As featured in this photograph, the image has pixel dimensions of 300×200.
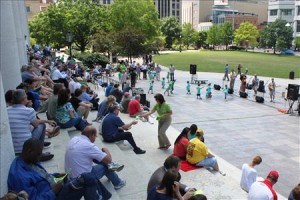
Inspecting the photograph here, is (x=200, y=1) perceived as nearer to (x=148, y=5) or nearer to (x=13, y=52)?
(x=148, y=5)

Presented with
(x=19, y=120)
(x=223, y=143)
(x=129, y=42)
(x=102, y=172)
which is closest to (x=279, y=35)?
(x=129, y=42)

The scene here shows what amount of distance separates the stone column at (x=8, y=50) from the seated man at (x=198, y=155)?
5.47 m

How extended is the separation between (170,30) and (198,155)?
10362 cm

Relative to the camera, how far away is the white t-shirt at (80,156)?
580 centimetres

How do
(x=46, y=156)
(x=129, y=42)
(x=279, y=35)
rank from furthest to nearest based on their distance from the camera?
(x=279, y=35), (x=129, y=42), (x=46, y=156)

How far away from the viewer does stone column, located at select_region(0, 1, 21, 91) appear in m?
9.73

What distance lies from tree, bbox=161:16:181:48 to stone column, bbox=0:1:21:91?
10186 cm

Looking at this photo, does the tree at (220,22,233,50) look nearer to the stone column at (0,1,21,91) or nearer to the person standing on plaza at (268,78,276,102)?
the person standing on plaza at (268,78,276,102)

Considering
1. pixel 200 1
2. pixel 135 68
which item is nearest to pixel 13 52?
pixel 135 68

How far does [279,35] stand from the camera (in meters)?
82.2

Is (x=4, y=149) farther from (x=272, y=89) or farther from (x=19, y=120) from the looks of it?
(x=272, y=89)

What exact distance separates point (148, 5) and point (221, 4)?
412 feet

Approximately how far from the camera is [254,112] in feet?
66.7

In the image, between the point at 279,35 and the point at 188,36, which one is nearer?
the point at 279,35
